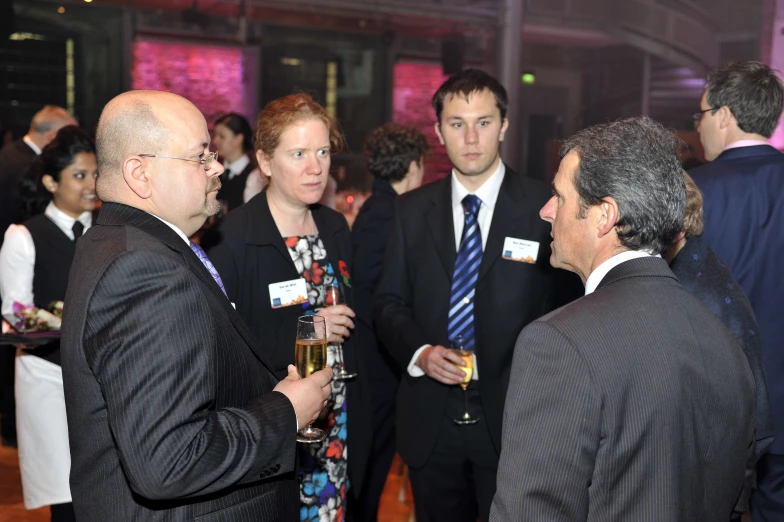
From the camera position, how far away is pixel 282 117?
2.49m

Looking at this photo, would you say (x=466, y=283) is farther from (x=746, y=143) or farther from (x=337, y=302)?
(x=746, y=143)

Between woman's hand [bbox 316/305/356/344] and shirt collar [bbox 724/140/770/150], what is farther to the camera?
shirt collar [bbox 724/140/770/150]

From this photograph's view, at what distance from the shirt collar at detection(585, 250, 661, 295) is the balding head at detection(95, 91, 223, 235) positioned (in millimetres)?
834

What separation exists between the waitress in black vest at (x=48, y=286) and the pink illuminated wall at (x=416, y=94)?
542 cm

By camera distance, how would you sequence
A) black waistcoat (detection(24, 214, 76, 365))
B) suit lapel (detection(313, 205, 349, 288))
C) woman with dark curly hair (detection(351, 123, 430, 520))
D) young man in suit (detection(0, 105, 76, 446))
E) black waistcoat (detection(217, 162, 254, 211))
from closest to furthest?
suit lapel (detection(313, 205, 349, 288))
black waistcoat (detection(24, 214, 76, 365))
woman with dark curly hair (detection(351, 123, 430, 520))
young man in suit (detection(0, 105, 76, 446))
black waistcoat (detection(217, 162, 254, 211))

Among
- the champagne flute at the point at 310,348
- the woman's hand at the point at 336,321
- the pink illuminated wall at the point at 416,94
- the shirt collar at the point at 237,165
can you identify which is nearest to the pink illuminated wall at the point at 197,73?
the pink illuminated wall at the point at 416,94

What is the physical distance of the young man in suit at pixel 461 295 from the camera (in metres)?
2.46

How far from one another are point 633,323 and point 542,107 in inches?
291

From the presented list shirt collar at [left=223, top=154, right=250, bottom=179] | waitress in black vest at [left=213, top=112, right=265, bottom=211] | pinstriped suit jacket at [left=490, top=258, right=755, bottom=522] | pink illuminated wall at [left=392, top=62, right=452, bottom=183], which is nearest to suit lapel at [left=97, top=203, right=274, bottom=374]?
pinstriped suit jacket at [left=490, top=258, right=755, bottom=522]

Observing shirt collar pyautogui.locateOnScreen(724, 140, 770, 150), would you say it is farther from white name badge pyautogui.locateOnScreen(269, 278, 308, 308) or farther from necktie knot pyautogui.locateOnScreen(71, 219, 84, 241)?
necktie knot pyautogui.locateOnScreen(71, 219, 84, 241)

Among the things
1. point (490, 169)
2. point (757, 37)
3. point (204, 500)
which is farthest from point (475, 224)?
point (757, 37)

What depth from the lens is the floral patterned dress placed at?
2.52 meters

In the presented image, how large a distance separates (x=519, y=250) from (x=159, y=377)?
148 cm

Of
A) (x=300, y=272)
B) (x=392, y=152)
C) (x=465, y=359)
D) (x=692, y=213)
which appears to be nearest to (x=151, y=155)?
(x=300, y=272)
